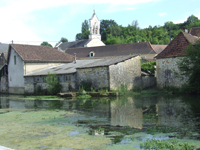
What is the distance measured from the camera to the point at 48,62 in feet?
120

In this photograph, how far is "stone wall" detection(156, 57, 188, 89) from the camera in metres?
25.9

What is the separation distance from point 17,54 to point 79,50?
97.1ft

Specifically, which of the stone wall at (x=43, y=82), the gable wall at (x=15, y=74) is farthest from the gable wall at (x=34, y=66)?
the stone wall at (x=43, y=82)

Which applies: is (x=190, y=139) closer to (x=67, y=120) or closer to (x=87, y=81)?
(x=67, y=120)

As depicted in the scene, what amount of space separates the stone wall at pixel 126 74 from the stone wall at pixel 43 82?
5.10 meters

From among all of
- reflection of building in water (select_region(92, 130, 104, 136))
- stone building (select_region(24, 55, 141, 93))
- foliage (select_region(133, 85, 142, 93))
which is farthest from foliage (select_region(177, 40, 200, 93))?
reflection of building in water (select_region(92, 130, 104, 136))

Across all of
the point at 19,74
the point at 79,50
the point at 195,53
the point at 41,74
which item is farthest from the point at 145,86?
the point at 79,50

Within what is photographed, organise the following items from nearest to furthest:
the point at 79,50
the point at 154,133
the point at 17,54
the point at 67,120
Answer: the point at 154,133 < the point at 67,120 < the point at 17,54 < the point at 79,50

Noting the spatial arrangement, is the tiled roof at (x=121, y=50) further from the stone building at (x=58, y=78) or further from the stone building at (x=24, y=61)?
the stone building at (x=58, y=78)

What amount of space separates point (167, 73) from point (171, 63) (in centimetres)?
122

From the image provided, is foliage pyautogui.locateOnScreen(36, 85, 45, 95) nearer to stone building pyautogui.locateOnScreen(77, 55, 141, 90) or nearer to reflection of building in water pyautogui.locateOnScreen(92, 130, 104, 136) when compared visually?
stone building pyautogui.locateOnScreen(77, 55, 141, 90)

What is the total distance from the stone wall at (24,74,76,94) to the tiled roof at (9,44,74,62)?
10.6ft

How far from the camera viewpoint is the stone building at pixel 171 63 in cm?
2581

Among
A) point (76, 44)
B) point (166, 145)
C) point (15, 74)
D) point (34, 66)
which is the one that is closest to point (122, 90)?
point (34, 66)
